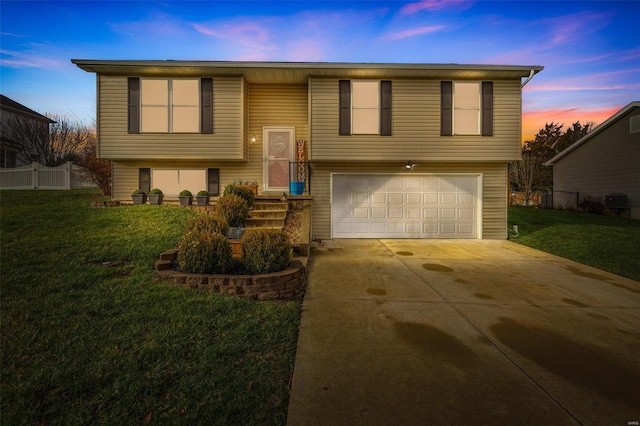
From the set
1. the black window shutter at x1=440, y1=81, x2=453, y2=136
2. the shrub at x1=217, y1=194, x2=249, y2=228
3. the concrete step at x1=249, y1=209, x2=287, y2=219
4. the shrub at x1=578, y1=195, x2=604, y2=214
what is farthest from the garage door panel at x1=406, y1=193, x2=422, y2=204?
the shrub at x1=578, y1=195, x2=604, y2=214

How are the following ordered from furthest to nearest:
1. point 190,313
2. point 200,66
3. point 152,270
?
point 200,66, point 152,270, point 190,313

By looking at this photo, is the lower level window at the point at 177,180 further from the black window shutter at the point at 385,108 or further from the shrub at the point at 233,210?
the black window shutter at the point at 385,108

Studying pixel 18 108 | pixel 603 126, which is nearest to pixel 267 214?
pixel 603 126

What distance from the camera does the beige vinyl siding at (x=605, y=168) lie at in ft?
48.1

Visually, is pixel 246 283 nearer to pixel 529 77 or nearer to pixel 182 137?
pixel 182 137

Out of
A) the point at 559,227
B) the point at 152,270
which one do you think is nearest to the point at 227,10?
the point at 152,270

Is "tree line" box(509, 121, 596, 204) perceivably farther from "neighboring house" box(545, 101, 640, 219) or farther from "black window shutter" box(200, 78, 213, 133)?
"black window shutter" box(200, 78, 213, 133)

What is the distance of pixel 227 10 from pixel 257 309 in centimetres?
1124

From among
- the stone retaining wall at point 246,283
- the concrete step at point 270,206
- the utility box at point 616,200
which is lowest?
the stone retaining wall at point 246,283

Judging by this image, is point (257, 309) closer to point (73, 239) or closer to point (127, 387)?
point (127, 387)

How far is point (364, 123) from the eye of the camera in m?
9.32

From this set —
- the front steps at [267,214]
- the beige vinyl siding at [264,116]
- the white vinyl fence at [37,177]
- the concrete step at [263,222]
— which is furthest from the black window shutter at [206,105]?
the white vinyl fence at [37,177]

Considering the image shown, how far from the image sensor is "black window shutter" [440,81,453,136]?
933cm

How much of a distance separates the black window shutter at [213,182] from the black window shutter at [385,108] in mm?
5856
